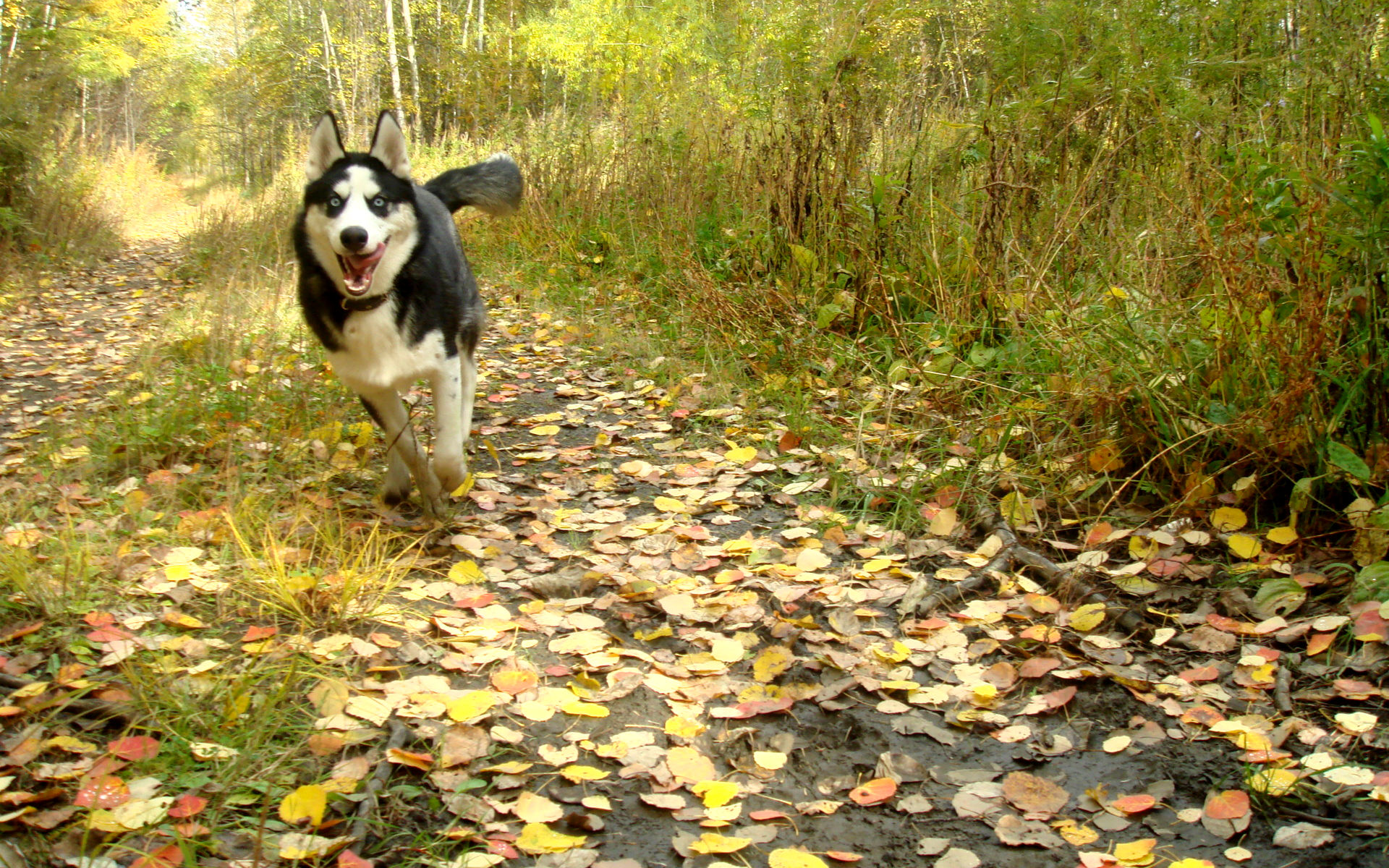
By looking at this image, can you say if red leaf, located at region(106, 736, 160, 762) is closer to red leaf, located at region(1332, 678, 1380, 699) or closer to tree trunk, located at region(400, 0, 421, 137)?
red leaf, located at region(1332, 678, 1380, 699)

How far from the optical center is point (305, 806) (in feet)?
5.59

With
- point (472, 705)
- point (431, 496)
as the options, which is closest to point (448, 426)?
point (431, 496)

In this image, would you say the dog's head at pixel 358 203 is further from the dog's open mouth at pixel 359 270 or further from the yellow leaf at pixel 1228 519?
the yellow leaf at pixel 1228 519

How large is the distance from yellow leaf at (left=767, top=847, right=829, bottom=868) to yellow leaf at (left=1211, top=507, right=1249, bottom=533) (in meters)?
1.76

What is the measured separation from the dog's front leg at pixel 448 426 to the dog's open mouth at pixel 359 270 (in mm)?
403

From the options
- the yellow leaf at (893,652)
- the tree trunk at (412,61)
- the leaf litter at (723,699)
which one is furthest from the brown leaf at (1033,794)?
the tree trunk at (412,61)

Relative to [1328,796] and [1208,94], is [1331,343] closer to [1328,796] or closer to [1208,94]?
[1328,796]

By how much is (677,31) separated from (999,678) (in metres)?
8.58

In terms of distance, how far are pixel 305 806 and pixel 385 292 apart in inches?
75.4

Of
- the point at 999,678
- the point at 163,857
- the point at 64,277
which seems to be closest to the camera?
the point at 163,857

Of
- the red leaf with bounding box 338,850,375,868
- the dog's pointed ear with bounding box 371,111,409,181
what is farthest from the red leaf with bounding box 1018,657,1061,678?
the dog's pointed ear with bounding box 371,111,409,181

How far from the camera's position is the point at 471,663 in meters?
2.33

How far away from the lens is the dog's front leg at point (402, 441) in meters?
3.23

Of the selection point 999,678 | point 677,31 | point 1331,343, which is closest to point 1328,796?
point 999,678
